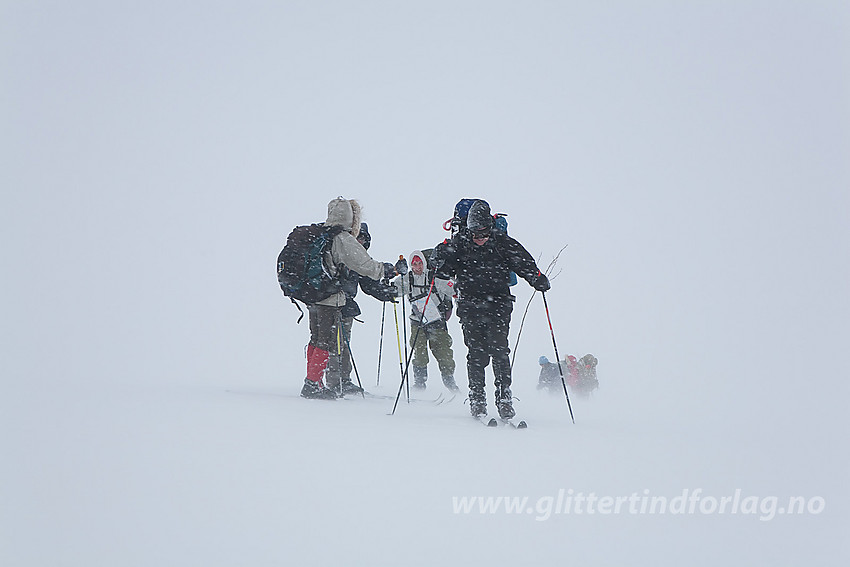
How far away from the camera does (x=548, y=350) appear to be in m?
16.7

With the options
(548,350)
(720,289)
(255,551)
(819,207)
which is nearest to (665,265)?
(720,289)

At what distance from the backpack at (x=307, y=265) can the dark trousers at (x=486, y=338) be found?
1640 mm

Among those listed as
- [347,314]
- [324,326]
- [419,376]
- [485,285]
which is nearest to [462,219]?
[485,285]

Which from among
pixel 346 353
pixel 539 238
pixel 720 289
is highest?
pixel 539 238

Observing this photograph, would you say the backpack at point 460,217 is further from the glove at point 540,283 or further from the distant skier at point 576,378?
the distant skier at point 576,378

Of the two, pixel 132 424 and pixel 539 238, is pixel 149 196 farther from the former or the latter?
pixel 132 424

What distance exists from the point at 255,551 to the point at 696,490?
2.54 meters

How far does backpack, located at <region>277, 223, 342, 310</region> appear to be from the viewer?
21.3 ft

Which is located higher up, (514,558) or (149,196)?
(149,196)

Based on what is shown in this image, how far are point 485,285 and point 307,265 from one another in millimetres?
2019

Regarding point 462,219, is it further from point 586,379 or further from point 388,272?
point 586,379

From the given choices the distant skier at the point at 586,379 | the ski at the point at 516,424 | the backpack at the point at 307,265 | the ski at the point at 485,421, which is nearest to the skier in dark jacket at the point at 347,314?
the backpack at the point at 307,265

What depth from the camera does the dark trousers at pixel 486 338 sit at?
227 inches

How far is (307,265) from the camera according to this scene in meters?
6.49
